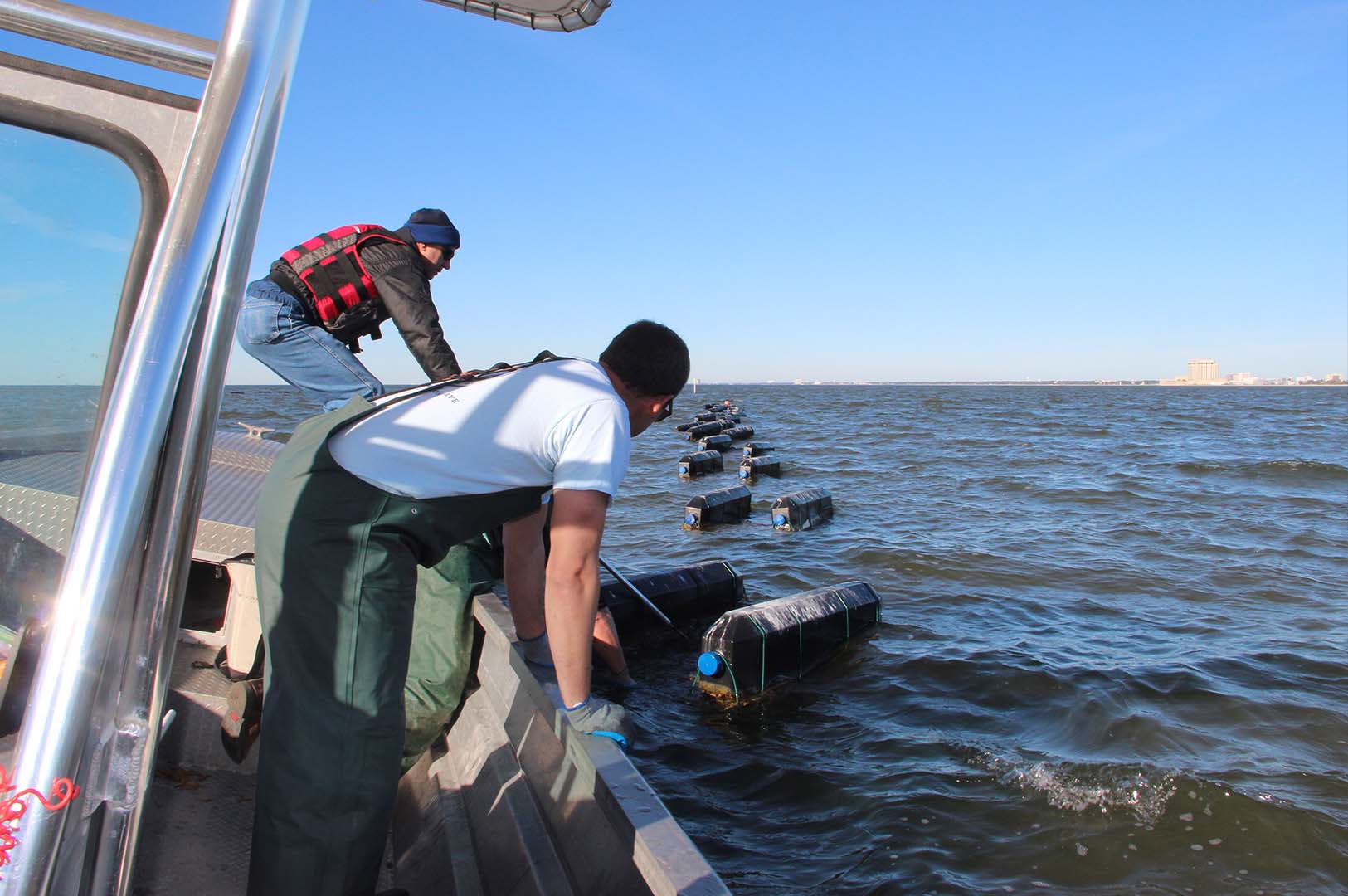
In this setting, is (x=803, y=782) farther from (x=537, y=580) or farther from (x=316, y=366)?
(x=316, y=366)

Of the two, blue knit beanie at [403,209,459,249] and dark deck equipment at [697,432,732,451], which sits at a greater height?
blue knit beanie at [403,209,459,249]

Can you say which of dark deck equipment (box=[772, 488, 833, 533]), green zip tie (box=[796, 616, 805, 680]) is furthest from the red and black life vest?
dark deck equipment (box=[772, 488, 833, 533])

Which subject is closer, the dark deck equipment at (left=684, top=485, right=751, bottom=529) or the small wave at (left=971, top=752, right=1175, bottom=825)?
the small wave at (left=971, top=752, right=1175, bottom=825)

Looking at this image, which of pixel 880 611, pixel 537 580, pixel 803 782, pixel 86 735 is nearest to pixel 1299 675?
pixel 880 611

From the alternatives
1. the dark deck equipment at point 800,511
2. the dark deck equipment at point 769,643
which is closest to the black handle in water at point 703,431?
the dark deck equipment at point 800,511

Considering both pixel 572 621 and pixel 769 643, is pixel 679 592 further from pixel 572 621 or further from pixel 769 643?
pixel 572 621

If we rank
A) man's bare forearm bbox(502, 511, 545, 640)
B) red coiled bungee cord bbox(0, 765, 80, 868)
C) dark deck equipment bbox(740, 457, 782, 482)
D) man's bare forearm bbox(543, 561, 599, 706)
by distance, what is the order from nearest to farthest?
red coiled bungee cord bbox(0, 765, 80, 868), man's bare forearm bbox(543, 561, 599, 706), man's bare forearm bbox(502, 511, 545, 640), dark deck equipment bbox(740, 457, 782, 482)

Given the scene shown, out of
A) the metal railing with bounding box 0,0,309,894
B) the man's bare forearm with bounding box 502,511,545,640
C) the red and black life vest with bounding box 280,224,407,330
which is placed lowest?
the man's bare forearm with bounding box 502,511,545,640

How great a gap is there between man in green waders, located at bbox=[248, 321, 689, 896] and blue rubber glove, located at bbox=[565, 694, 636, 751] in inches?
15.3

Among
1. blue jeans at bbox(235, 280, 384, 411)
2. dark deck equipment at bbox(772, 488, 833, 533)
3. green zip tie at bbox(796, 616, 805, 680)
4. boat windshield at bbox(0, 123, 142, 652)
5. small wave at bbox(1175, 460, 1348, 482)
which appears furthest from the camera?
small wave at bbox(1175, 460, 1348, 482)

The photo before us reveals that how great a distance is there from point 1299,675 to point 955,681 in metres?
2.89

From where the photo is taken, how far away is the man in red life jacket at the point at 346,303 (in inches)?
148

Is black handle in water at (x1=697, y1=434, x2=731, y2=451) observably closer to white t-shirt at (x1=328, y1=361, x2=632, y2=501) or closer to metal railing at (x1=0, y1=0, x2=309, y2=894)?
white t-shirt at (x1=328, y1=361, x2=632, y2=501)

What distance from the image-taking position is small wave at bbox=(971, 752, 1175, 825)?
5.11 metres
